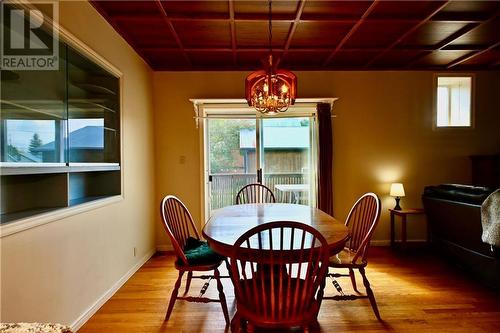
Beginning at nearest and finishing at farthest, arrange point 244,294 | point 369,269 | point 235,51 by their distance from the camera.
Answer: point 244,294, point 369,269, point 235,51

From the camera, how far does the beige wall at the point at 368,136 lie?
3893 millimetres

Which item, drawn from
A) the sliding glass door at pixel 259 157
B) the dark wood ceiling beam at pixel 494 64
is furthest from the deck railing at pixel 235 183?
the dark wood ceiling beam at pixel 494 64

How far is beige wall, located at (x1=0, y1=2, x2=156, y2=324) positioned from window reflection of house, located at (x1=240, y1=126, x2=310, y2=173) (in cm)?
134

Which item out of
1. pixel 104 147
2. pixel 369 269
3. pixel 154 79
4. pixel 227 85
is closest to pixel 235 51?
pixel 227 85

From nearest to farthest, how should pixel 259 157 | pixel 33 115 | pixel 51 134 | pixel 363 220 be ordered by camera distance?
pixel 33 115 → pixel 51 134 → pixel 363 220 → pixel 259 157

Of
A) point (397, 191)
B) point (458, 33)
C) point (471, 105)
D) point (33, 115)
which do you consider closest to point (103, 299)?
point (33, 115)

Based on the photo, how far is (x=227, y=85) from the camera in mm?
3916

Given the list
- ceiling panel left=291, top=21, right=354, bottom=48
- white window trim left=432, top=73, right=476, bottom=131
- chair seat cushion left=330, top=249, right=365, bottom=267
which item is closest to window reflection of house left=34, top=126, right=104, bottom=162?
chair seat cushion left=330, top=249, right=365, bottom=267

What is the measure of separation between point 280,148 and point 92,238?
2.63m

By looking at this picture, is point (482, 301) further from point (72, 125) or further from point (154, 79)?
point (154, 79)

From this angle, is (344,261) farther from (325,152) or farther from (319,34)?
(319,34)

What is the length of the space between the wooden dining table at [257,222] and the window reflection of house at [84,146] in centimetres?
119

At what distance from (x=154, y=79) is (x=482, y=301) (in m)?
4.37

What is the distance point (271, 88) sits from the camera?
6.79ft
